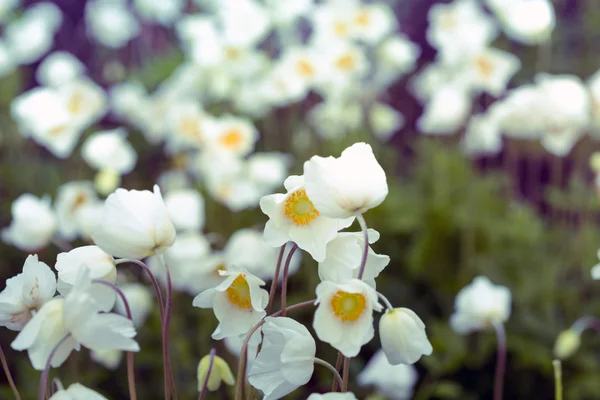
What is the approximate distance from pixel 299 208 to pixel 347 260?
0.08 metres

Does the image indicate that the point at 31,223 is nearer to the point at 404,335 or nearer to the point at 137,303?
the point at 137,303

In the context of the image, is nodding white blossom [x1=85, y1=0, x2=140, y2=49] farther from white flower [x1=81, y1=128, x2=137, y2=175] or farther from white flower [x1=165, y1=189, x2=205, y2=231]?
white flower [x1=165, y1=189, x2=205, y2=231]

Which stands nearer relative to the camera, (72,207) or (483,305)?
(483,305)

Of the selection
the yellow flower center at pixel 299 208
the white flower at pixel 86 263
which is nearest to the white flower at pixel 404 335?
the yellow flower center at pixel 299 208

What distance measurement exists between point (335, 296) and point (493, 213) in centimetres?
176

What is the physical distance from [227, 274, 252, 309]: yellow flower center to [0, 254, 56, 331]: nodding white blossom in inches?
7.2

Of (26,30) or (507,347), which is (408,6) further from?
(507,347)

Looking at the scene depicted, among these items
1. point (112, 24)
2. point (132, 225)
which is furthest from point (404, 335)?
point (112, 24)

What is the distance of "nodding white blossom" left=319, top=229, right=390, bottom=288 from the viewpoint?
76 centimetres

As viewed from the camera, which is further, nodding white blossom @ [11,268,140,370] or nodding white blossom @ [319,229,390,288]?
nodding white blossom @ [319,229,390,288]

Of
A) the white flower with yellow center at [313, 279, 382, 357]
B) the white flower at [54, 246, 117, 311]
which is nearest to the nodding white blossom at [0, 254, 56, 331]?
the white flower at [54, 246, 117, 311]

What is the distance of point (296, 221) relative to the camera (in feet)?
2.64

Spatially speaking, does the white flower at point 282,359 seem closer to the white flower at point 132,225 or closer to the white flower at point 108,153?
the white flower at point 132,225

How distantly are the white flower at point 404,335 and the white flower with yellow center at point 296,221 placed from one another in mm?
112
